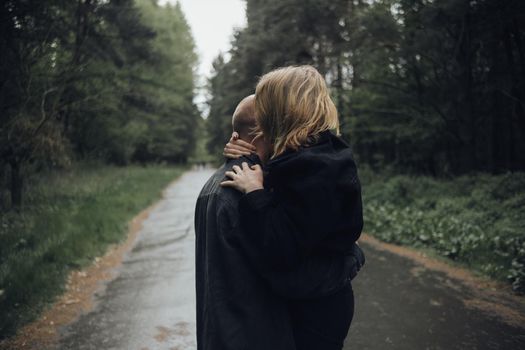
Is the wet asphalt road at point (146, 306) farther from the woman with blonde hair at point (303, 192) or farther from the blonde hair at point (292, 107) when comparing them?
the blonde hair at point (292, 107)

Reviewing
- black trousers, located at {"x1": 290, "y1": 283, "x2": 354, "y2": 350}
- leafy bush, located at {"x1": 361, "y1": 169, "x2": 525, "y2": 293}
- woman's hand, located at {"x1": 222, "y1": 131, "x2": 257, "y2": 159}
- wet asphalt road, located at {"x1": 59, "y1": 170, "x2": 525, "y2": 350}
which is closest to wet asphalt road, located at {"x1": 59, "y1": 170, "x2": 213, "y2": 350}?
wet asphalt road, located at {"x1": 59, "y1": 170, "x2": 525, "y2": 350}

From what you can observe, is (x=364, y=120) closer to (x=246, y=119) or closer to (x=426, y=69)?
(x=426, y=69)

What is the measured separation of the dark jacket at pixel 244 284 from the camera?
1726 millimetres

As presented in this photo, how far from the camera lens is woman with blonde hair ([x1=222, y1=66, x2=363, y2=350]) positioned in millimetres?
1656

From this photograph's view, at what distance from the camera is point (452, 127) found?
13695 mm

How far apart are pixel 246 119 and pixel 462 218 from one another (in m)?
9.12

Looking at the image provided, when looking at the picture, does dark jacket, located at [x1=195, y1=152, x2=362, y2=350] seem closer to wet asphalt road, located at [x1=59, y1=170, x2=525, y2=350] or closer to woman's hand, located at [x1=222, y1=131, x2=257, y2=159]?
woman's hand, located at [x1=222, y1=131, x2=257, y2=159]

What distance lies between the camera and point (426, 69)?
566 inches

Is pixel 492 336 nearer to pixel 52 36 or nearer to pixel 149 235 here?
pixel 149 235

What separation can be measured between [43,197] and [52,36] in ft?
14.9

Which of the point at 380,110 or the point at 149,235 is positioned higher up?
the point at 380,110

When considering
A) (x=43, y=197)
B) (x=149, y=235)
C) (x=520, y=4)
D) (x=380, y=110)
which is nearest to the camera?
(x=520, y=4)

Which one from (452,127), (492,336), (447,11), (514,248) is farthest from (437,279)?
(452,127)

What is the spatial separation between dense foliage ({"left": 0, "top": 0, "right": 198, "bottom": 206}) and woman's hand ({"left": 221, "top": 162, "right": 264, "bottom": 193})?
10.00m
